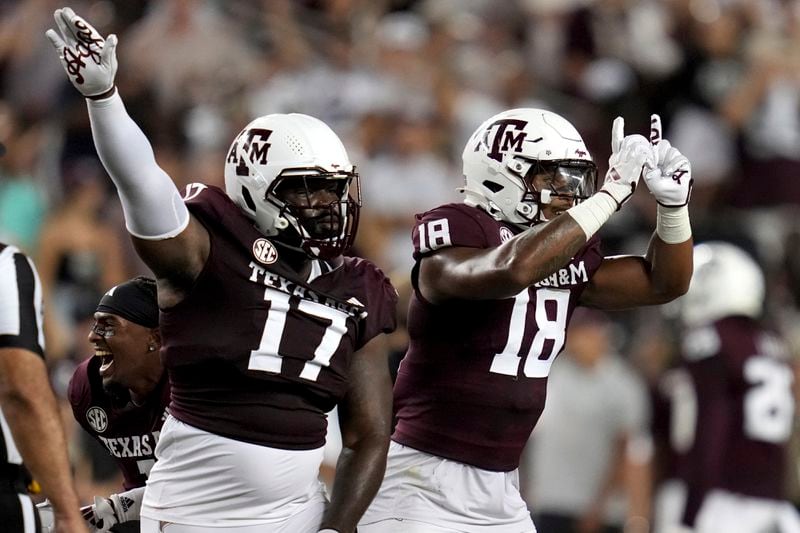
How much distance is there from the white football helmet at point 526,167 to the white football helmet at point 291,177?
28.6 inches

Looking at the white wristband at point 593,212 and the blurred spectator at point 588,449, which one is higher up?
the white wristband at point 593,212

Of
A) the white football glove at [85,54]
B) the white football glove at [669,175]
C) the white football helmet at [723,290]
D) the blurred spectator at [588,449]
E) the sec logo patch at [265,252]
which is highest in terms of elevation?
the white football glove at [85,54]

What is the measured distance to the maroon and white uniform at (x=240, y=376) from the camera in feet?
12.7

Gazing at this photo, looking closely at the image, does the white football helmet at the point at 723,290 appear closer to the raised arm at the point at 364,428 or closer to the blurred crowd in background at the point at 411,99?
the blurred crowd in background at the point at 411,99

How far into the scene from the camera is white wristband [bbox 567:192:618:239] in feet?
13.9

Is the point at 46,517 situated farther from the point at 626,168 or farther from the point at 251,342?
the point at 626,168

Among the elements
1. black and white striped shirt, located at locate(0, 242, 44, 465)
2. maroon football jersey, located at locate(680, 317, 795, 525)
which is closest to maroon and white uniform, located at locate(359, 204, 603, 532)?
black and white striped shirt, located at locate(0, 242, 44, 465)

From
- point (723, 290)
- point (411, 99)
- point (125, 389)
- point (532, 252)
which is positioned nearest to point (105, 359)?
point (125, 389)

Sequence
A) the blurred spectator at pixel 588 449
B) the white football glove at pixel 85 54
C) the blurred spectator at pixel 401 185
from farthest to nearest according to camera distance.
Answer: the blurred spectator at pixel 401 185
the blurred spectator at pixel 588 449
the white football glove at pixel 85 54

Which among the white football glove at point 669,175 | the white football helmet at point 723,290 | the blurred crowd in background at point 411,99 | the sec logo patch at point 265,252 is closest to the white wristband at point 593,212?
the white football glove at point 669,175

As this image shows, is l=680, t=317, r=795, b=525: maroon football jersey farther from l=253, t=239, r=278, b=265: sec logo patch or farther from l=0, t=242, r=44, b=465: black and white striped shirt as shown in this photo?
l=0, t=242, r=44, b=465: black and white striped shirt

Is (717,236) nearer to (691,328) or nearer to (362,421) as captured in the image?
(691,328)

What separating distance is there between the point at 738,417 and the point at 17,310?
166 inches

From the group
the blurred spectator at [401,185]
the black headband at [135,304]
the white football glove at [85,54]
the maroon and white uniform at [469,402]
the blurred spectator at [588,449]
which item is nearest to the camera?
the white football glove at [85,54]
